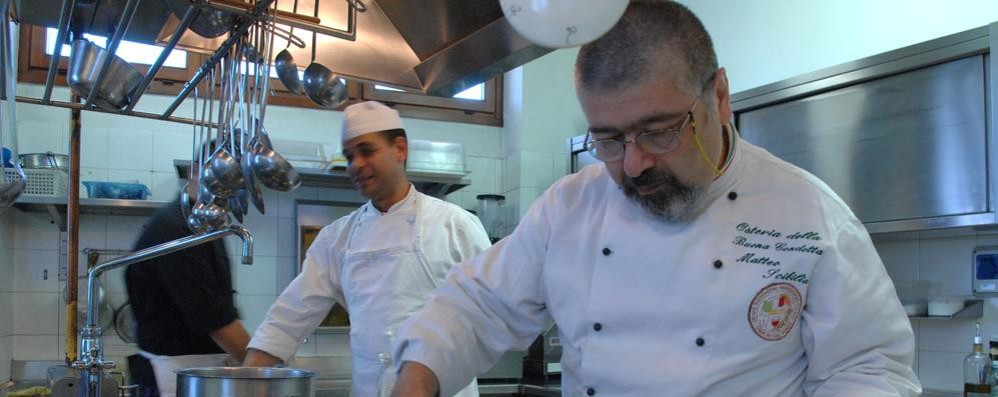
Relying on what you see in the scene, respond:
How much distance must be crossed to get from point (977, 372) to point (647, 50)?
7.51 feet

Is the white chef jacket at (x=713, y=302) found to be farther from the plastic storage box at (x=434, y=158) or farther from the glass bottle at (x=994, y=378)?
the plastic storage box at (x=434, y=158)

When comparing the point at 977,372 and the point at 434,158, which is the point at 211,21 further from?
the point at 977,372

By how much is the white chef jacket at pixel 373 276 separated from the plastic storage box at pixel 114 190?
1.52m

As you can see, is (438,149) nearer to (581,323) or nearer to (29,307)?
(29,307)

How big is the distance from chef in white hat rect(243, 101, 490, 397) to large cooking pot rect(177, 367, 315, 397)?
2.69 ft

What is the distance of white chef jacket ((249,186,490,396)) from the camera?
2.44 m

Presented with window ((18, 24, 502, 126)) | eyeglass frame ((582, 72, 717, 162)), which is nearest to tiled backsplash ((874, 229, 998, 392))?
window ((18, 24, 502, 126))

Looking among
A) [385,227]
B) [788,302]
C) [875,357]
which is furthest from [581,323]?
[385,227]

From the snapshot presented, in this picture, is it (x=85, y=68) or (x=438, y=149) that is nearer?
(x=85, y=68)

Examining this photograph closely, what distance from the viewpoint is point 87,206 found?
3.74 m

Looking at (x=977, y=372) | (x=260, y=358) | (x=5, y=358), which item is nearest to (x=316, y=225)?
(x=5, y=358)

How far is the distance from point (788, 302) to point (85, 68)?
1.63 m

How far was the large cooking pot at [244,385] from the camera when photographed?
145cm

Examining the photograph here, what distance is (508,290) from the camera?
4.70ft
